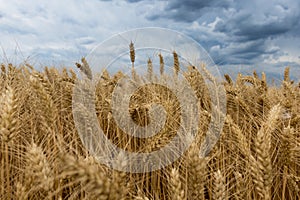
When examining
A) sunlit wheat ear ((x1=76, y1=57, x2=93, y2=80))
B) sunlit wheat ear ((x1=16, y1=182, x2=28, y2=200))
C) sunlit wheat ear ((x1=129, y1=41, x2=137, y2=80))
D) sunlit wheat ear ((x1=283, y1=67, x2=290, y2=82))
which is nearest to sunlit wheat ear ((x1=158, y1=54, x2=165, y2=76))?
sunlit wheat ear ((x1=129, y1=41, x2=137, y2=80))

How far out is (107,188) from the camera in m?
0.90

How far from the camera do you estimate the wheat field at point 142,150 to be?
48.3 inches

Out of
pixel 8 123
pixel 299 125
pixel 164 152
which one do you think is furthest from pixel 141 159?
pixel 299 125

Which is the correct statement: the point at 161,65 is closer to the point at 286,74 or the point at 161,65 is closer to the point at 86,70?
the point at 86,70

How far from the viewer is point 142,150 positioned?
1934 mm

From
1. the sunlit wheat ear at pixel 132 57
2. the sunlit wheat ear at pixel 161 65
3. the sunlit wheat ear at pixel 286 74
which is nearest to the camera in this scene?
the sunlit wheat ear at pixel 132 57

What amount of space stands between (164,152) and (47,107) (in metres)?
0.73

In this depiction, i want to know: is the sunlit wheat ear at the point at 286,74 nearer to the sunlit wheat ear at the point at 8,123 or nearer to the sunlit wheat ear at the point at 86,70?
the sunlit wheat ear at the point at 86,70

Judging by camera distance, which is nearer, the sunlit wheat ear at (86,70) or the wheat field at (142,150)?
the wheat field at (142,150)

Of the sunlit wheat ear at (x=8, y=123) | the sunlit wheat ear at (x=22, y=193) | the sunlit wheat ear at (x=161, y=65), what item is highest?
the sunlit wheat ear at (x=161, y=65)

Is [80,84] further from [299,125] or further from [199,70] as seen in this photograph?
[299,125]

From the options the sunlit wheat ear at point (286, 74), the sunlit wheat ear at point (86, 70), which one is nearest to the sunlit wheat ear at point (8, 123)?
the sunlit wheat ear at point (86, 70)

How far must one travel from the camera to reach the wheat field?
1227 millimetres

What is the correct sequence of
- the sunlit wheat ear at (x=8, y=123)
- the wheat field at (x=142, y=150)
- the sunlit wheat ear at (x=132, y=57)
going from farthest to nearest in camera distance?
the sunlit wheat ear at (x=132, y=57) → the sunlit wheat ear at (x=8, y=123) → the wheat field at (x=142, y=150)
